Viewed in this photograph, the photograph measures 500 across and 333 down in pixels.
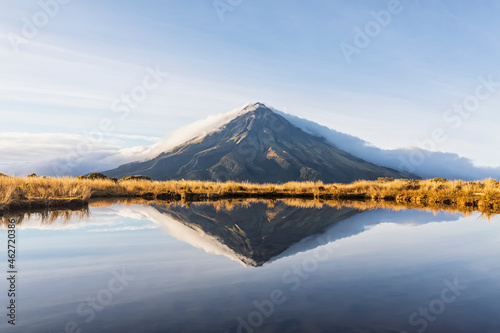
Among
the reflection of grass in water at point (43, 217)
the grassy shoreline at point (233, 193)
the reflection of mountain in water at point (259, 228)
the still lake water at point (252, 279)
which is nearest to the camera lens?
the still lake water at point (252, 279)

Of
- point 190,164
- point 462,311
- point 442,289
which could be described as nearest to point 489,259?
point 442,289

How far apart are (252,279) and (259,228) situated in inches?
283

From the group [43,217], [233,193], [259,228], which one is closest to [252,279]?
[259,228]

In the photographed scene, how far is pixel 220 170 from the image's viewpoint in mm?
181625

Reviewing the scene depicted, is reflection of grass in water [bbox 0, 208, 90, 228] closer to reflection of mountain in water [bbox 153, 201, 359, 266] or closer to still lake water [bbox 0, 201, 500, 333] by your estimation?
still lake water [bbox 0, 201, 500, 333]

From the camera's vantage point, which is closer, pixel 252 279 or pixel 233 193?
pixel 252 279

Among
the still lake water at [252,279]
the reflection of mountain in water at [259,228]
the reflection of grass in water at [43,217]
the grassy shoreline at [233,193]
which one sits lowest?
the still lake water at [252,279]

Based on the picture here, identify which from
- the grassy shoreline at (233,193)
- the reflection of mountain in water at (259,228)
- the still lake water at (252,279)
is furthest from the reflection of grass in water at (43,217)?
the reflection of mountain in water at (259,228)

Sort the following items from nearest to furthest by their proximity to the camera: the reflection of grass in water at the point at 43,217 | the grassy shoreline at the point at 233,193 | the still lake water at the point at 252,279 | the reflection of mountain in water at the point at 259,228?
the still lake water at the point at 252,279
the reflection of mountain in water at the point at 259,228
the reflection of grass in water at the point at 43,217
the grassy shoreline at the point at 233,193

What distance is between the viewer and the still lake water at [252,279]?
513 centimetres

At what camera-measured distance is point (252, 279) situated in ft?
23.9

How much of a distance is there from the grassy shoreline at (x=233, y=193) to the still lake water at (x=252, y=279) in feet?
23.2

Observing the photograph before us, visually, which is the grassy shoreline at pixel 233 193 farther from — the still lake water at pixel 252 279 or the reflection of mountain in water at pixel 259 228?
the reflection of mountain in water at pixel 259 228

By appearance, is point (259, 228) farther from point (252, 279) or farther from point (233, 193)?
point (233, 193)
